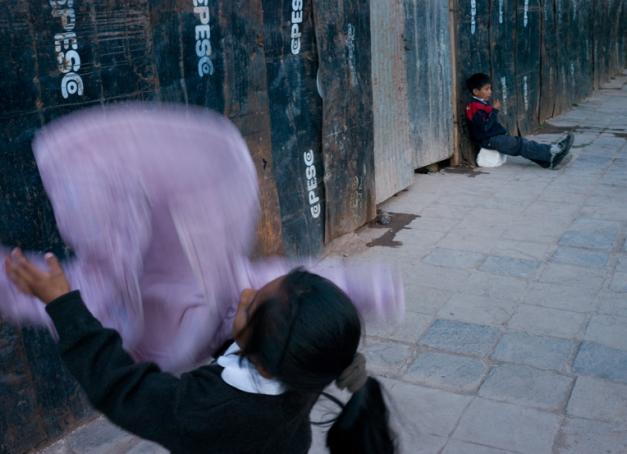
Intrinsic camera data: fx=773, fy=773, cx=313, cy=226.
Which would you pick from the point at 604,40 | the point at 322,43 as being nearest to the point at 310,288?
the point at 322,43

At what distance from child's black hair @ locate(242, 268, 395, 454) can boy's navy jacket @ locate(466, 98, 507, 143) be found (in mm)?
6671

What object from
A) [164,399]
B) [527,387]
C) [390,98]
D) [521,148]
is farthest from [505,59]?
[164,399]

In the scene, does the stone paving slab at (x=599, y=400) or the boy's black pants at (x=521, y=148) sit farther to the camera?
the boy's black pants at (x=521, y=148)

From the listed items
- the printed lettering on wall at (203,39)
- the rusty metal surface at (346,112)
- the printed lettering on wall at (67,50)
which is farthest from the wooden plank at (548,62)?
the printed lettering on wall at (67,50)

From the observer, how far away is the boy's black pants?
25.7 feet

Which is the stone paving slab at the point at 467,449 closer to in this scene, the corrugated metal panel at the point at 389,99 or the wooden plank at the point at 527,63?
the corrugated metal panel at the point at 389,99

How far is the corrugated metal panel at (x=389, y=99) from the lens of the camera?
249 inches

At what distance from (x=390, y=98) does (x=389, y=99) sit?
0.02 meters

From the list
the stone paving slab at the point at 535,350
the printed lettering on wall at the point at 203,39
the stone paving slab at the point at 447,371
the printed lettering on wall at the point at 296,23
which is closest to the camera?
the stone paving slab at the point at 447,371

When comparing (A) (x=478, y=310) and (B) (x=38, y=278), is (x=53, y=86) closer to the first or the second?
(B) (x=38, y=278)

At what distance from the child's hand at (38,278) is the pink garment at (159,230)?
0.07m

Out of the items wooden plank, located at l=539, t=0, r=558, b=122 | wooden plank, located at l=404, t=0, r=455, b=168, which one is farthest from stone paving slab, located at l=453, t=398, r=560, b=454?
wooden plank, located at l=539, t=0, r=558, b=122

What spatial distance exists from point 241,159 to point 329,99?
379 centimetres

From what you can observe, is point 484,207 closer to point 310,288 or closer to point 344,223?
point 344,223
